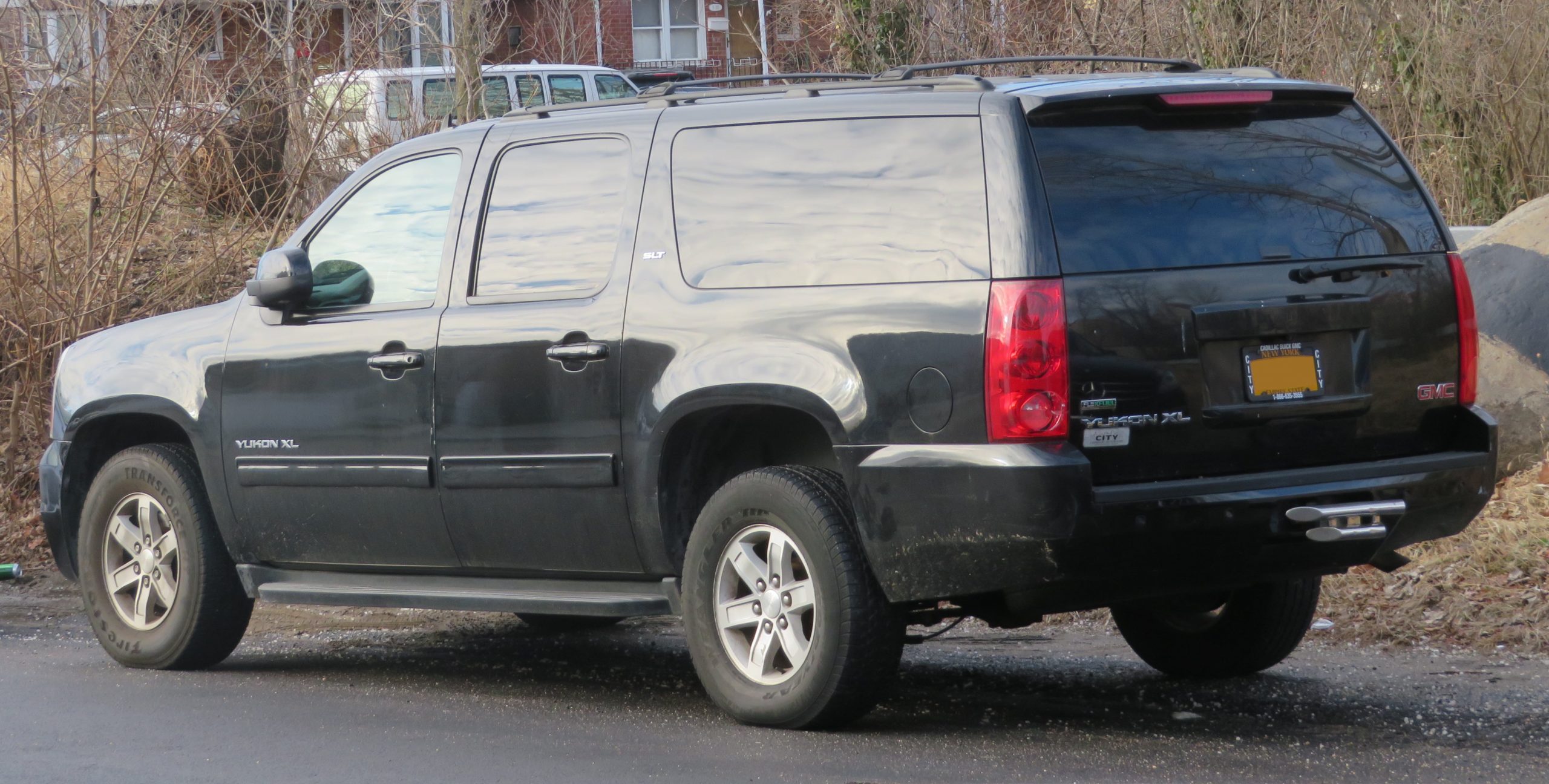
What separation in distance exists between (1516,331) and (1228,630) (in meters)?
3.17

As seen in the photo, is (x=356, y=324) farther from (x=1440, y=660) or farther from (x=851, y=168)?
(x=1440, y=660)

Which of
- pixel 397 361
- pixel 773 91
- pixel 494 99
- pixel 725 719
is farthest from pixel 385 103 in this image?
pixel 725 719

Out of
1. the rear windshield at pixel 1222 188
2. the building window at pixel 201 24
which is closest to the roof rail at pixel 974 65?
the rear windshield at pixel 1222 188

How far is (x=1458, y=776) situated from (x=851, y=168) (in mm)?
2301

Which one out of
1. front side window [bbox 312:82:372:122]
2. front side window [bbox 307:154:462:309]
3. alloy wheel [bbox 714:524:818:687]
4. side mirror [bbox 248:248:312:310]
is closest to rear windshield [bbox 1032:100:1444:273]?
alloy wheel [bbox 714:524:818:687]

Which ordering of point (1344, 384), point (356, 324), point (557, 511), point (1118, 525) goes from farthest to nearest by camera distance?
point (356, 324) < point (557, 511) < point (1344, 384) < point (1118, 525)

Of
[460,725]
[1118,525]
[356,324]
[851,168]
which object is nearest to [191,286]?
[356,324]

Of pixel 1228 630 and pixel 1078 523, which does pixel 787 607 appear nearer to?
pixel 1078 523

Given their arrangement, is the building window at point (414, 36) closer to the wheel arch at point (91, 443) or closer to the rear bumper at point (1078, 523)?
the wheel arch at point (91, 443)

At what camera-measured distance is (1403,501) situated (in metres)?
5.24

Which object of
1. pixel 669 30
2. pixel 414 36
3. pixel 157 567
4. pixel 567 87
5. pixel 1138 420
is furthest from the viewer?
pixel 669 30

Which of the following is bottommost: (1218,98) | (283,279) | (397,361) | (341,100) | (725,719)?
(725,719)

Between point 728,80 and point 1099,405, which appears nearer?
point 1099,405

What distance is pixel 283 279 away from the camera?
259 inches
